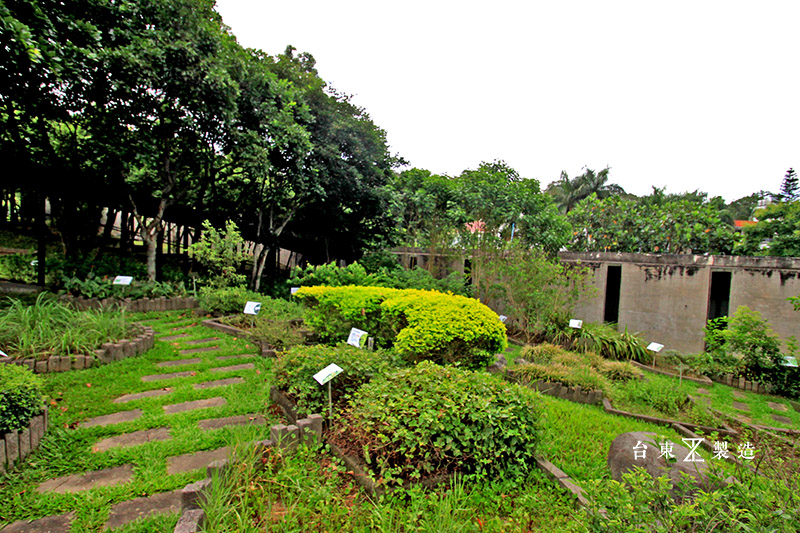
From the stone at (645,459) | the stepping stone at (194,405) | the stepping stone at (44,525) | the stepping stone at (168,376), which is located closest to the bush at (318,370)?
the stepping stone at (194,405)

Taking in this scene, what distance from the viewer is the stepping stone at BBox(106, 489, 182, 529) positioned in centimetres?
212

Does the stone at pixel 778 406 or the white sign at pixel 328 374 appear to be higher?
the white sign at pixel 328 374

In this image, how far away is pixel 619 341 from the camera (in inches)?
310

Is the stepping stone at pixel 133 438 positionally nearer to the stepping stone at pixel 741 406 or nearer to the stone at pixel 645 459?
the stone at pixel 645 459

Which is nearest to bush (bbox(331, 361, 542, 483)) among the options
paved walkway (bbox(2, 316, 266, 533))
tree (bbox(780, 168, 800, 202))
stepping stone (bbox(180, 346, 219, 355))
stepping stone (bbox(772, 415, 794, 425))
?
paved walkway (bbox(2, 316, 266, 533))

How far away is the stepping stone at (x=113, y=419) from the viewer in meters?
3.18

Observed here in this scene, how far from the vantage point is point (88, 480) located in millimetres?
2457

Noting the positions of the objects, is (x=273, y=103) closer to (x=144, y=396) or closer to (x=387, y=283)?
(x=387, y=283)

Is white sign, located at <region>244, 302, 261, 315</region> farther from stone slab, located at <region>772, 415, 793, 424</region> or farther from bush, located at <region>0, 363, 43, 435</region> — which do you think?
stone slab, located at <region>772, 415, 793, 424</region>

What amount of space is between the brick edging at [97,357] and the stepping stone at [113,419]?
4.59 ft

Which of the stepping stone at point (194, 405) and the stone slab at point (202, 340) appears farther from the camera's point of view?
the stone slab at point (202, 340)

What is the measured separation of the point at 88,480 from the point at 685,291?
10.6 m

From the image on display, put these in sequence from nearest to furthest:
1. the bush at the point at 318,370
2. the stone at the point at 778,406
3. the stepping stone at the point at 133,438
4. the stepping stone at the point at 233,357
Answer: the stepping stone at the point at 133,438
the bush at the point at 318,370
the stepping stone at the point at 233,357
the stone at the point at 778,406

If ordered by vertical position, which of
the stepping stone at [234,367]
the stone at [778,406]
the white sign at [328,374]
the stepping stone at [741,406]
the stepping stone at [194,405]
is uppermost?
the white sign at [328,374]
